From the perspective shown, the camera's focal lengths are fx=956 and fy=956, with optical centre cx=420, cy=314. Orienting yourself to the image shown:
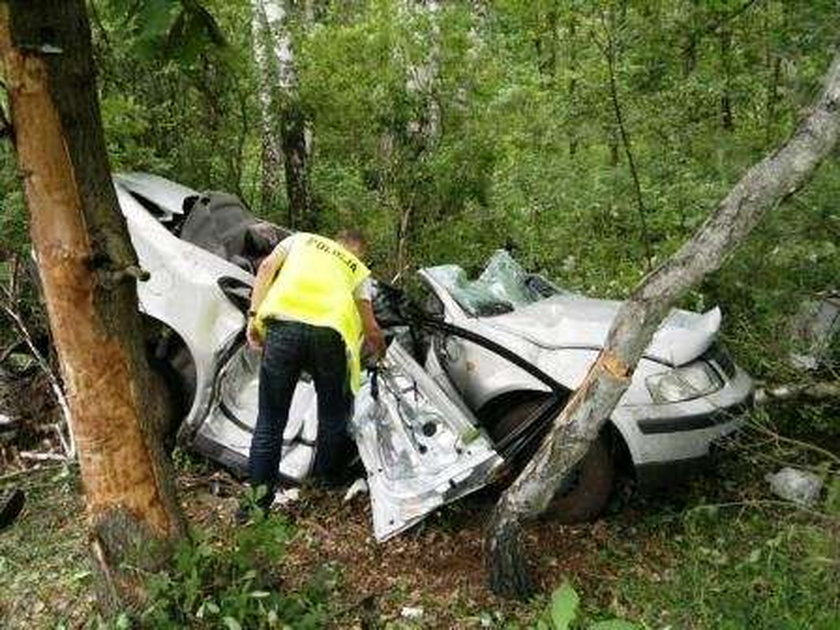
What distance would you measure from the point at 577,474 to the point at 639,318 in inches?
51.2

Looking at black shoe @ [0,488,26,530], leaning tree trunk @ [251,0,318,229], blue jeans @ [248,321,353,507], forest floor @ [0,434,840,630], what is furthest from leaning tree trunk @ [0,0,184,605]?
leaning tree trunk @ [251,0,318,229]

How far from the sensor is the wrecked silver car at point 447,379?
491 cm

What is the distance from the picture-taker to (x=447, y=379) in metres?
5.29

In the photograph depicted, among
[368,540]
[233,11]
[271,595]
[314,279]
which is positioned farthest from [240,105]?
[271,595]

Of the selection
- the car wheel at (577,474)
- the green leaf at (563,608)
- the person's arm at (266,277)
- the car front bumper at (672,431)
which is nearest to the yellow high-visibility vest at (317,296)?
the person's arm at (266,277)

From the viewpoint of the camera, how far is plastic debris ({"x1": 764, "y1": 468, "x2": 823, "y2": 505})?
17.4 ft

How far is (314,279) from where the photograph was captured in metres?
4.99

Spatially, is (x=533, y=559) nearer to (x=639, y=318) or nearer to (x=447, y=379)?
(x=447, y=379)

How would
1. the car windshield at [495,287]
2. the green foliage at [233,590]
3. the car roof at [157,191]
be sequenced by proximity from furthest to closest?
the car roof at [157,191] < the car windshield at [495,287] < the green foliage at [233,590]

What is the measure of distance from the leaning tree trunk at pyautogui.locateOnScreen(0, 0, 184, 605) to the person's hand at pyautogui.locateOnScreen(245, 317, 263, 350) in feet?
3.08

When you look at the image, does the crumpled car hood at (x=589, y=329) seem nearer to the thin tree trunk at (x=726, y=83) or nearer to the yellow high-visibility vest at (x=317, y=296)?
the yellow high-visibility vest at (x=317, y=296)

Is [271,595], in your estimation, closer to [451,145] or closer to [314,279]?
[314,279]

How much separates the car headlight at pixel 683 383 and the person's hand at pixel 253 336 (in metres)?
2.09

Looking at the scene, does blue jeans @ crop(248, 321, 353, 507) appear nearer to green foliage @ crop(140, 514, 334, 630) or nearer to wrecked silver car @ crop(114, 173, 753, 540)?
wrecked silver car @ crop(114, 173, 753, 540)
